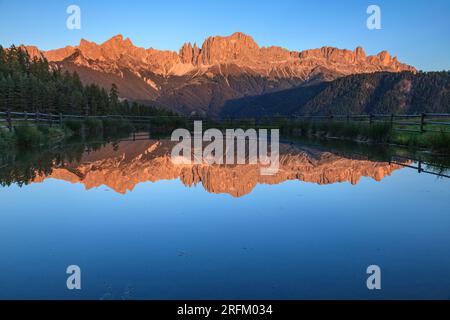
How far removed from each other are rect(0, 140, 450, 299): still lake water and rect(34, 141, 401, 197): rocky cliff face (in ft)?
0.37

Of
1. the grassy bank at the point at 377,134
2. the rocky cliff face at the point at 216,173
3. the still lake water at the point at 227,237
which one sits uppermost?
the grassy bank at the point at 377,134

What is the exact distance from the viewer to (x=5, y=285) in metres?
3.78

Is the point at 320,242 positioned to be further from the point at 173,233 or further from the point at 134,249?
the point at 134,249

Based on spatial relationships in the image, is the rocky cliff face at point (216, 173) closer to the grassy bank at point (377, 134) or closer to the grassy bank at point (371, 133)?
the grassy bank at point (377, 134)

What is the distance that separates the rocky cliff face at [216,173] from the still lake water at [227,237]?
112 mm

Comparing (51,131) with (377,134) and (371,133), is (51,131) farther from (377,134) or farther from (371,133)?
(377,134)

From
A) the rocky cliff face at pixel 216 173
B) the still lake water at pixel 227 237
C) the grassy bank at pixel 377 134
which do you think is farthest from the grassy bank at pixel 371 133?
the still lake water at pixel 227 237

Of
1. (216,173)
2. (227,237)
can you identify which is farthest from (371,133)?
(227,237)

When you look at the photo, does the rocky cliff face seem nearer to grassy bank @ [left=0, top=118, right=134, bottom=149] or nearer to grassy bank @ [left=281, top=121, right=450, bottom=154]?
grassy bank @ [left=281, top=121, right=450, bottom=154]

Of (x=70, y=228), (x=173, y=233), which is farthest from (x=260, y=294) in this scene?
(x=70, y=228)

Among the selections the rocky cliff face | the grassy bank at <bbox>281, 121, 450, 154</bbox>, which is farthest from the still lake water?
the grassy bank at <bbox>281, 121, 450, 154</bbox>

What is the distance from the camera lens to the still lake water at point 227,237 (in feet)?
12.3

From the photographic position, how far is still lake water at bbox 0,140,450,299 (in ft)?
12.3

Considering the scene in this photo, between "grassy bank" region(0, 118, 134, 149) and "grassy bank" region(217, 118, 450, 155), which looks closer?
"grassy bank" region(217, 118, 450, 155)
